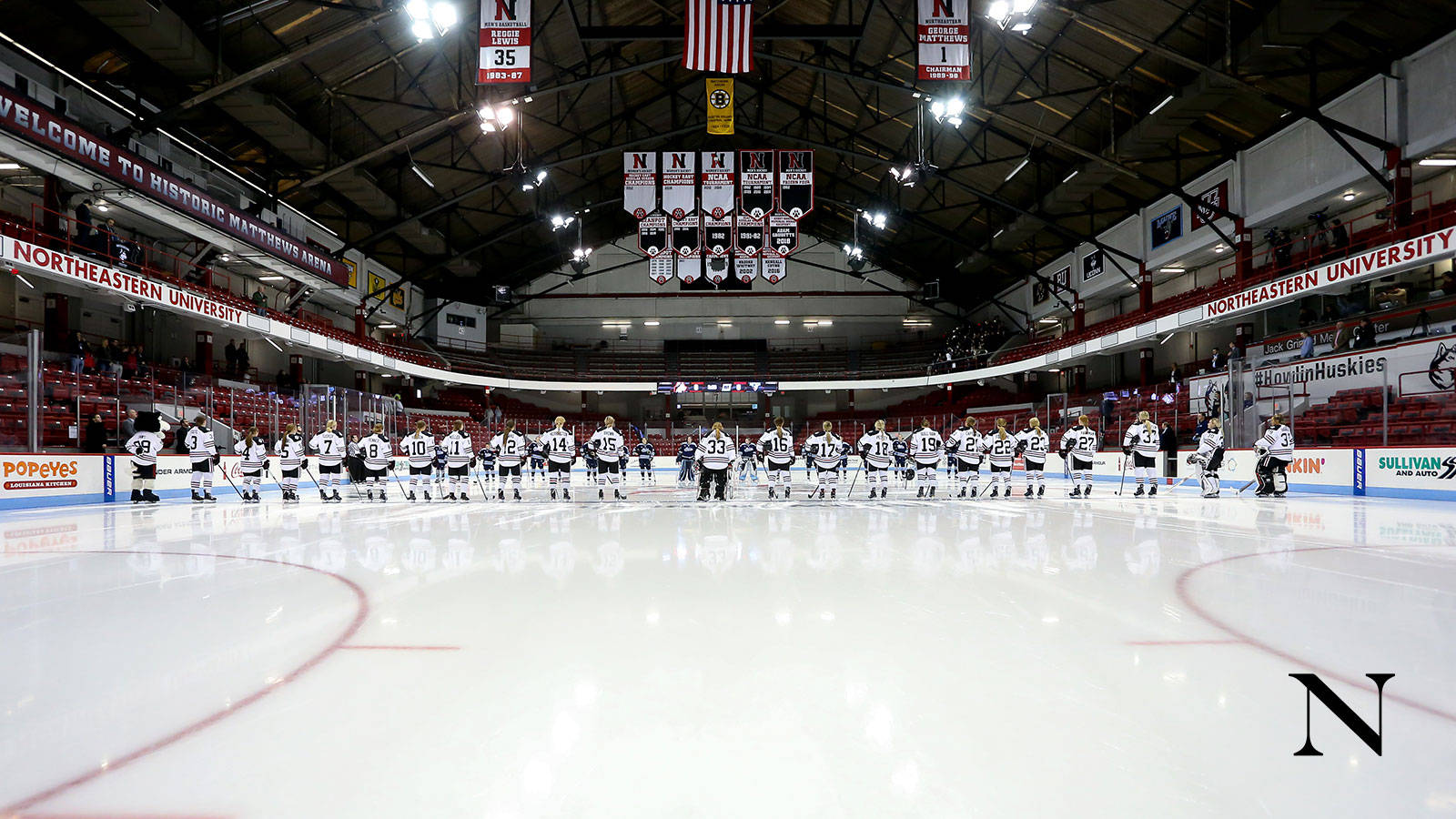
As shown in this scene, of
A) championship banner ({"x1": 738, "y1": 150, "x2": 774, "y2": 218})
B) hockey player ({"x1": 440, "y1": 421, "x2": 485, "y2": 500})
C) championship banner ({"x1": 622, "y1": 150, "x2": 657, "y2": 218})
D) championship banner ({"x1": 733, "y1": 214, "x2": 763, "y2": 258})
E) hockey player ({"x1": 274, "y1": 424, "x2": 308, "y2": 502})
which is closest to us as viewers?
hockey player ({"x1": 440, "y1": 421, "x2": 485, "y2": 500})

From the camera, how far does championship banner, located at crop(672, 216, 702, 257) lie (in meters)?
22.0

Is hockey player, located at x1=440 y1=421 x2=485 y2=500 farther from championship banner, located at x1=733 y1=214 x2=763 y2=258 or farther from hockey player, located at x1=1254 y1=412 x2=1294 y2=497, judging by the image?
hockey player, located at x1=1254 y1=412 x2=1294 y2=497

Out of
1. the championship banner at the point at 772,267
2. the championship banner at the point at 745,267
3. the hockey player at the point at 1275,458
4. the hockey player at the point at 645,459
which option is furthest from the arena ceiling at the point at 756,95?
the hockey player at the point at 645,459

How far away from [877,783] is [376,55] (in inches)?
865

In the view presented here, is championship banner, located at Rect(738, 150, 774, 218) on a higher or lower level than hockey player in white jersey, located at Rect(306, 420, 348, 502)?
Result: higher

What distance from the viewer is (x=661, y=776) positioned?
2010 mm

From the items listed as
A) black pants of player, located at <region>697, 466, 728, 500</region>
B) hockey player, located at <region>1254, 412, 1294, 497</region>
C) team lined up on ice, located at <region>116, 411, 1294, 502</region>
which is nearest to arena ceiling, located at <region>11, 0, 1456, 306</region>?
hockey player, located at <region>1254, 412, 1294, 497</region>

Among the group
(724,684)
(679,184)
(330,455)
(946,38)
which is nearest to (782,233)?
(679,184)

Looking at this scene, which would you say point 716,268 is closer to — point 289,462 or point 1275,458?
point 289,462

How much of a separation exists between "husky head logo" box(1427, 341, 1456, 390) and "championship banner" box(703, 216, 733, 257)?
53.3 feet

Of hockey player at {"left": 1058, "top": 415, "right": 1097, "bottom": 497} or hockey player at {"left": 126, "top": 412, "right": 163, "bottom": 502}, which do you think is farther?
hockey player at {"left": 1058, "top": 415, "right": 1097, "bottom": 497}

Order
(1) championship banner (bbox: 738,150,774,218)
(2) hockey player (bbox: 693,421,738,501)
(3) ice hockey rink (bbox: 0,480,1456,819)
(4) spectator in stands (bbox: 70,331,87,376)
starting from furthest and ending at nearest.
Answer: (1) championship banner (bbox: 738,150,774,218) → (4) spectator in stands (bbox: 70,331,87,376) → (2) hockey player (bbox: 693,421,738,501) → (3) ice hockey rink (bbox: 0,480,1456,819)

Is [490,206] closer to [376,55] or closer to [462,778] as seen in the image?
[376,55]

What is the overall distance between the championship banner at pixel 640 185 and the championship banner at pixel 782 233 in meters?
3.55
